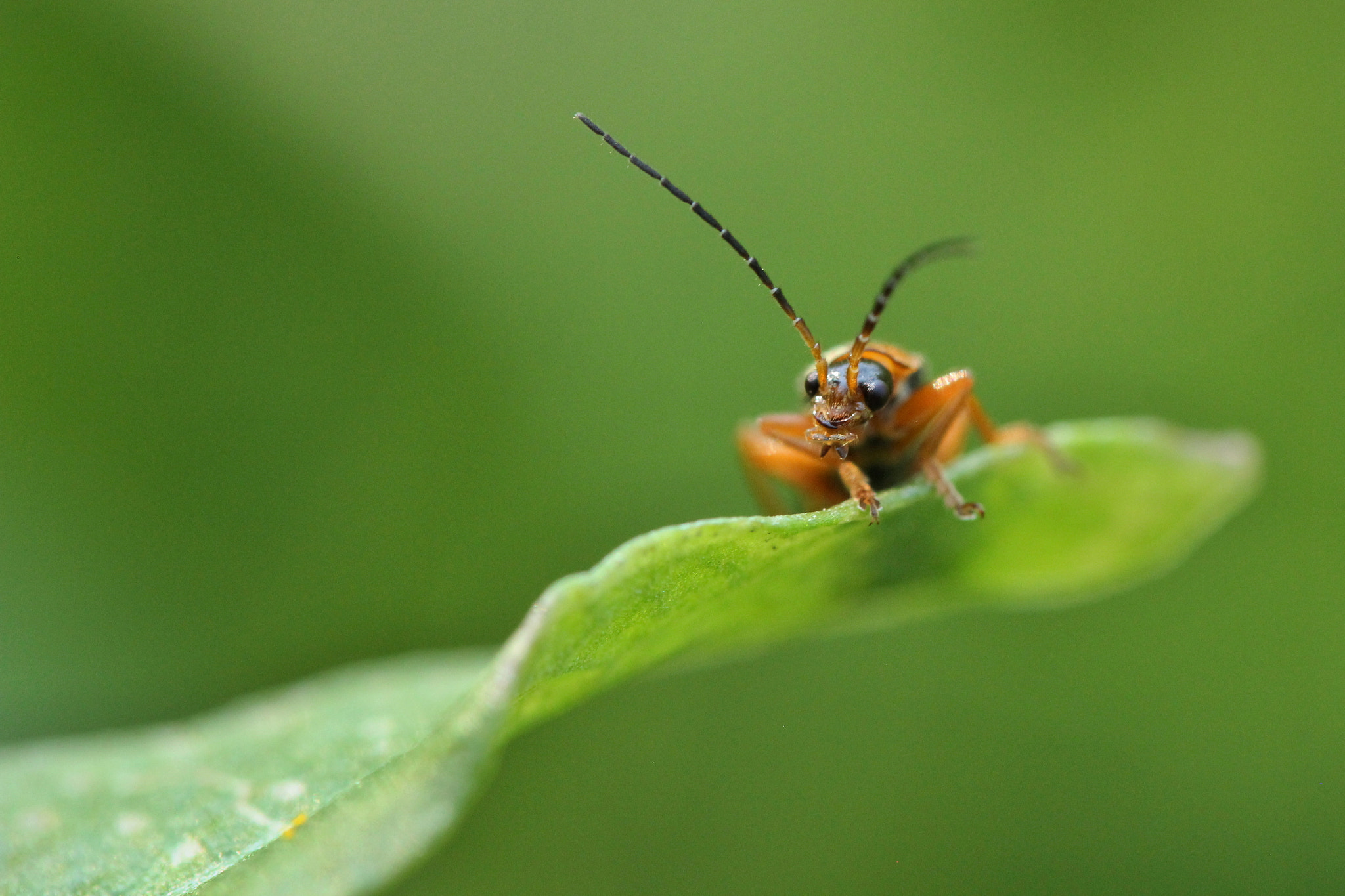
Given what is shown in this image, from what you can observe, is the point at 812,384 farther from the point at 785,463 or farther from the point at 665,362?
the point at 665,362

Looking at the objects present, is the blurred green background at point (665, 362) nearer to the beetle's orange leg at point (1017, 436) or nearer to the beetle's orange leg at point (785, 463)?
the beetle's orange leg at point (785, 463)

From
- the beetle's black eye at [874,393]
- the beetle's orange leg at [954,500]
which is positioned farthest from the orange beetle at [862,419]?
the beetle's orange leg at [954,500]

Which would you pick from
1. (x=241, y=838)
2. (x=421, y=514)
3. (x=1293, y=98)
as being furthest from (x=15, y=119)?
(x=1293, y=98)

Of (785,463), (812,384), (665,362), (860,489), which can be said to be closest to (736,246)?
(812,384)

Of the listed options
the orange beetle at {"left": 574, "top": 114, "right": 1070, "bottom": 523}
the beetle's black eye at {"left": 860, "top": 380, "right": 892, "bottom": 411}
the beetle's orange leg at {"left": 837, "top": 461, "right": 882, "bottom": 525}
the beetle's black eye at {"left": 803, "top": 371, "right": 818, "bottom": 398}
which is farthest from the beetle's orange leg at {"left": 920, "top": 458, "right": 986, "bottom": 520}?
the beetle's black eye at {"left": 803, "top": 371, "right": 818, "bottom": 398}

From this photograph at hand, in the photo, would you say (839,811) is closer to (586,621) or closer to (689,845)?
(689,845)

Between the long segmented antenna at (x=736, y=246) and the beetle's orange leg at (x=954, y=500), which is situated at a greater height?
the long segmented antenna at (x=736, y=246)
